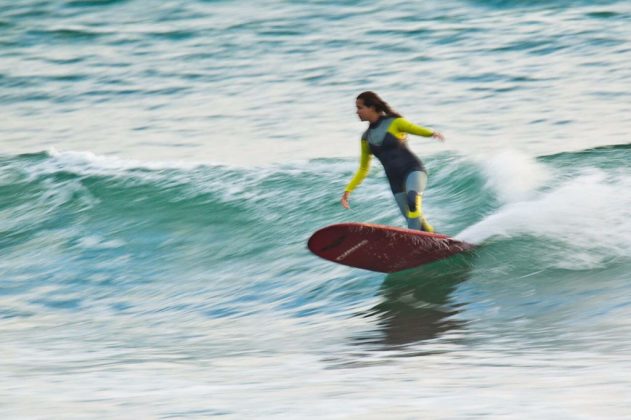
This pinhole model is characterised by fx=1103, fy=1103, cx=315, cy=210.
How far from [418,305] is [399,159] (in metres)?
1.18

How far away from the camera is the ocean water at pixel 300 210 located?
637 centimetres

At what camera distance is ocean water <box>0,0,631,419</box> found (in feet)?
20.9

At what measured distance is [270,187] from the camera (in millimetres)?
14023

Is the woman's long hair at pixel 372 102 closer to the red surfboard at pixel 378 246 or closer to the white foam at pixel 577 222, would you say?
the red surfboard at pixel 378 246

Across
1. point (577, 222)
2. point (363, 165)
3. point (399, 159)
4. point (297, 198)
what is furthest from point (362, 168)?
point (297, 198)

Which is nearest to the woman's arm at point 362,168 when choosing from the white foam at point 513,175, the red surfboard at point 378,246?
the red surfboard at point 378,246

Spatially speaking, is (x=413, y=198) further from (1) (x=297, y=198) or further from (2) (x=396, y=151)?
(1) (x=297, y=198)

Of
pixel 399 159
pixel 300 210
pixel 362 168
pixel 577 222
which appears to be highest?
pixel 399 159

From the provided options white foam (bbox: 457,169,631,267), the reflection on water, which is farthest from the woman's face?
white foam (bbox: 457,169,631,267)

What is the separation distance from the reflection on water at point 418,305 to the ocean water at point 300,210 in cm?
3

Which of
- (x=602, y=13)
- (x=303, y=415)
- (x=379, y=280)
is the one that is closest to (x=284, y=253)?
(x=379, y=280)

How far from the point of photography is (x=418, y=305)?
877 centimetres

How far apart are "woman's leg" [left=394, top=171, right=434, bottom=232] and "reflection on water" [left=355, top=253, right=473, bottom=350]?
50 cm

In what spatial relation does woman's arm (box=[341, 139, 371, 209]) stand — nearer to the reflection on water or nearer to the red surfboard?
the red surfboard
